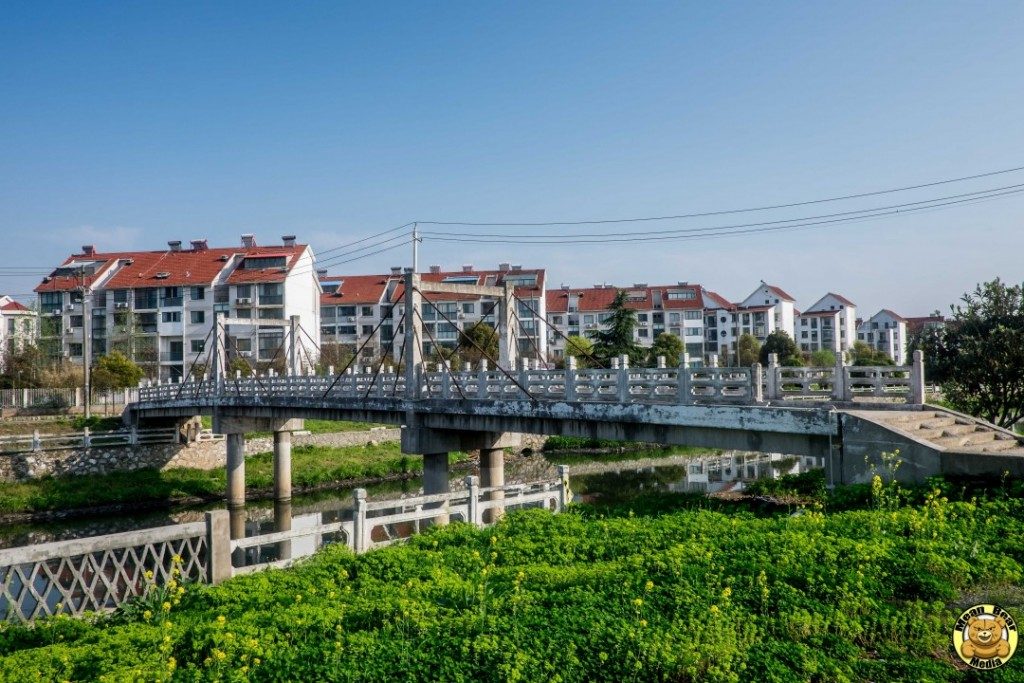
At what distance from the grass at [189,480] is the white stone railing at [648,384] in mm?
9943

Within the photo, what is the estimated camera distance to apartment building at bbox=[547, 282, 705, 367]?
3059 inches

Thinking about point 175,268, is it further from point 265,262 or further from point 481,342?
point 481,342

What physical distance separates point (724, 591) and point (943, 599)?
7.16ft

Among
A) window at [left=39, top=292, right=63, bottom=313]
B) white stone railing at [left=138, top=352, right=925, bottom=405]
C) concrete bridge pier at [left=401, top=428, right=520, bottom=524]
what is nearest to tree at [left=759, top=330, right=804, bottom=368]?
white stone railing at [left=138, top=352, right=925, bottom=405]

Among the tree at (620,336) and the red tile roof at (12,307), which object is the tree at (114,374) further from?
the red tile roof at (12,307)

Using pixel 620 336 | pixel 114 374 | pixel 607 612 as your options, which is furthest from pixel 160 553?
pixel 620 336

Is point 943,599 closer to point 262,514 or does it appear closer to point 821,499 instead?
point 821,499

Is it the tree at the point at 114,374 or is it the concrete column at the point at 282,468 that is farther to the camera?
the tree at the point at 114,374

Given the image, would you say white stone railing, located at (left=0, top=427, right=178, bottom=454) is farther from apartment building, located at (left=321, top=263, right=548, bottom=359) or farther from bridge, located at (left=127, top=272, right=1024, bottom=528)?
apartment building, located at (left=321, top=263, right=548, bottom=359)

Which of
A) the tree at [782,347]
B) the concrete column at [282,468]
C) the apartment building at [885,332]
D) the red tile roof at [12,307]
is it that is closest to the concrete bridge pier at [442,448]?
the concrete column at [282,468]

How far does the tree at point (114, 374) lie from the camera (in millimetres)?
44562

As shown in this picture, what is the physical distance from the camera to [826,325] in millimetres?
95938

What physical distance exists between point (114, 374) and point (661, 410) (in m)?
40.3

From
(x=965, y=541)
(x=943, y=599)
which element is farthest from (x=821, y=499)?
(x=943, y=599)
